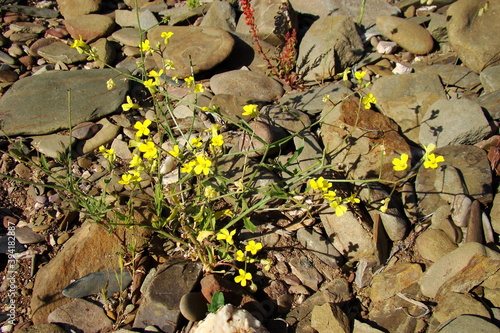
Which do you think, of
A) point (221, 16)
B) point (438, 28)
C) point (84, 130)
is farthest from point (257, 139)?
point (438, 28)

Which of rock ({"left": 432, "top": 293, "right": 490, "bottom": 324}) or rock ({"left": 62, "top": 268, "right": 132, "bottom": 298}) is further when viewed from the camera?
rock ({"left": 62, "top": 268, "right": 132, "bottom": 298})

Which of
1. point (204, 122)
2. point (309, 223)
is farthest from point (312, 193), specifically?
point (204, 122)

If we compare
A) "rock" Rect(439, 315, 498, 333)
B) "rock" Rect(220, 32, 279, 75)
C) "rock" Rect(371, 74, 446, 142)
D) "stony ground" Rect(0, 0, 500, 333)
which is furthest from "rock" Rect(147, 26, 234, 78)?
"rock" Rect(439, 315, 498, 333)

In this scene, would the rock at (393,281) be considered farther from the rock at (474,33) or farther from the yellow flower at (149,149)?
the rock at (474,33)

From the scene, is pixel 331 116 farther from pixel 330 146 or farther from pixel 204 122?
pixel 204 122

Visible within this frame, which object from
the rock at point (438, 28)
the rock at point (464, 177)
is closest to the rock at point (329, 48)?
the rock at point (438, 28)

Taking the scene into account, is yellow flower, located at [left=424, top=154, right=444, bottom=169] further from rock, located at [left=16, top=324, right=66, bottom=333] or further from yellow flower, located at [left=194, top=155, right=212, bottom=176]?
rock, located at [left=16, top=324, right=66, bottom=333]
